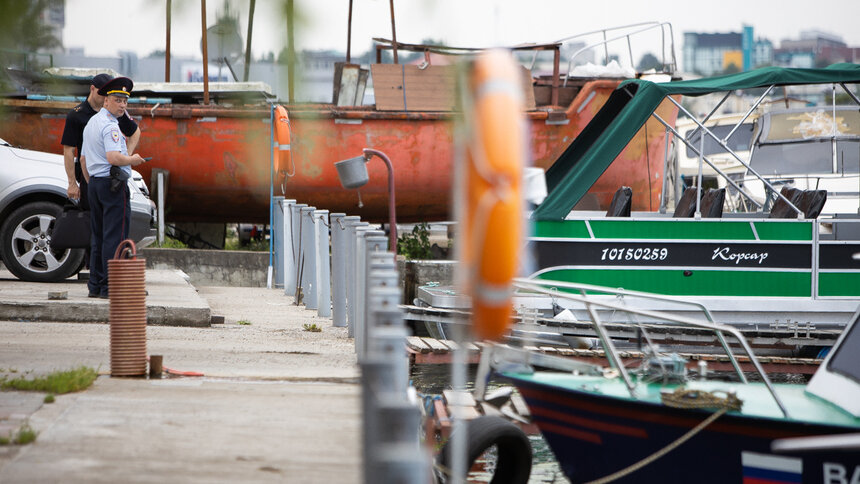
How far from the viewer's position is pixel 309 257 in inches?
456

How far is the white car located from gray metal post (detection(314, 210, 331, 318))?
1961 mm

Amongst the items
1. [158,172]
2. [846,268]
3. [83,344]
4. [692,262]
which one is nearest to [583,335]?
[692,262]

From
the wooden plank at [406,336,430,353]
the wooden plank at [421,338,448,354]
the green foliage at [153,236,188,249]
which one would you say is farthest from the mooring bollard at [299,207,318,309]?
the green foliage at [153,236,188,249]

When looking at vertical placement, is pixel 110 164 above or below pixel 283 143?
below

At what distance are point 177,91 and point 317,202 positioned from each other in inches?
131

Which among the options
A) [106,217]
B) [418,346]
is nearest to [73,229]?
[106,217]

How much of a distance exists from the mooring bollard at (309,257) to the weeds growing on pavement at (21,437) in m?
6.47

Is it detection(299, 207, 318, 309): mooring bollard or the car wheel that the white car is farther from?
detection(299, 207, 318, 309): mooring bollard

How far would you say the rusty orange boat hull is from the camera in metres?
18.5

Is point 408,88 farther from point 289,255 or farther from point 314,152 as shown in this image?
point 289,255

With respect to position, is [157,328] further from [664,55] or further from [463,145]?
[664,55]

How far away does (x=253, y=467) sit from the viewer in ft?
15.3

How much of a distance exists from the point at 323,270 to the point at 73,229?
2473 mm

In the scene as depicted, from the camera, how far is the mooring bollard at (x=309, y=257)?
1147 centimetres
